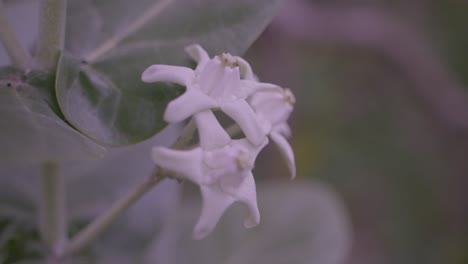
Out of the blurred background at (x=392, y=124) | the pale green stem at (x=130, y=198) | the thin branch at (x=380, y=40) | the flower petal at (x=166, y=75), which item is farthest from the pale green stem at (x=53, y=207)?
the blurred background at (x=392, y=124)

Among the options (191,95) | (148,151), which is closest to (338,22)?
(148,151)

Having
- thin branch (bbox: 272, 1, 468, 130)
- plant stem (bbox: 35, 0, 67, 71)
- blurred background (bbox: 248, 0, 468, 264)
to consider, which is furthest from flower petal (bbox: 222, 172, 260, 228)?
blurred background (bbox: 248, 0, 468, 264)

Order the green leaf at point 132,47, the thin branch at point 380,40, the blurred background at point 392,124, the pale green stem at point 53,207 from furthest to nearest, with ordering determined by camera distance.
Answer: the blurred background at point 392,124 → the thin branch at point 380,40 → the pale green stem at point 53,207 → the green leaf at point 132,47

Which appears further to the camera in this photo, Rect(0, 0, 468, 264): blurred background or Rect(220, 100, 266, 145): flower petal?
Rect(0, 0, 468, 264): blurred background

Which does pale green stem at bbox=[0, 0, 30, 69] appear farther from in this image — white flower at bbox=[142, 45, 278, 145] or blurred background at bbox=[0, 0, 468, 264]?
blurred background at bbox=[0, 0, 468, 264]

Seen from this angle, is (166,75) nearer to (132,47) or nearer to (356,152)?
(132,47)

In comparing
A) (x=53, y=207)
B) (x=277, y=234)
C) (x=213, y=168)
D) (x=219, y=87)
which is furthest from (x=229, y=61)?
(x=277, y=234)

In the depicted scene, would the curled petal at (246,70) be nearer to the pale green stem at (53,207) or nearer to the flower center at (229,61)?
the flower center at (229,61)
